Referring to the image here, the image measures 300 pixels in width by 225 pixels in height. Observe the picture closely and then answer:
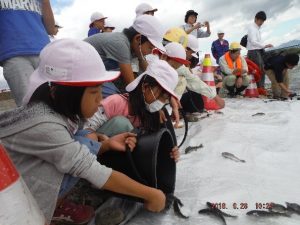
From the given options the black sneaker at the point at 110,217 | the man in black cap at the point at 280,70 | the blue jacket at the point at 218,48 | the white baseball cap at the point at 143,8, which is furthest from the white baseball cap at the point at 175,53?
the blue jacket at the point at 218,48

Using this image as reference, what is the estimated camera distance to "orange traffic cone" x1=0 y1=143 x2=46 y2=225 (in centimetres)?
99

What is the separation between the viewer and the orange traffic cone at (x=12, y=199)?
0.99 metres

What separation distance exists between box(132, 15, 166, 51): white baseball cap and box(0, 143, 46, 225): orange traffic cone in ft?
5.99

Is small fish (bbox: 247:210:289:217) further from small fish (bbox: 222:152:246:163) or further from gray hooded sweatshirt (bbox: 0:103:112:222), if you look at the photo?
small fish (bbox: 222:152:246:163)

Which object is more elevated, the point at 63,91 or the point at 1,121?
the point at 63,91

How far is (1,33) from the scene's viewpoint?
7.60ft

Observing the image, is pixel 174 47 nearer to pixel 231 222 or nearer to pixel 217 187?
pixel 217 187

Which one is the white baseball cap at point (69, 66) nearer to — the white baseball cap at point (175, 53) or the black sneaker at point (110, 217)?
the black sneaker at point (110, 217)

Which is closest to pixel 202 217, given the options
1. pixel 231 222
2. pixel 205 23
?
pixel 231 222

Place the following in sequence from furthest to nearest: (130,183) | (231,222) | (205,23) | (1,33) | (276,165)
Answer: (205,23), (276,165), (1,33), (231,222), (130,183)

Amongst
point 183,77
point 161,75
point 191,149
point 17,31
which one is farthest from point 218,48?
point 17,31

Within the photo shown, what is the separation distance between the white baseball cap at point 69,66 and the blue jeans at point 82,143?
0.32 meters

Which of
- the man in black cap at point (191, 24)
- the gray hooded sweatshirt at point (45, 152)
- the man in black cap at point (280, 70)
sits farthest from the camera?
the man in black cap at point (280, 70)

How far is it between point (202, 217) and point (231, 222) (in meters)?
0.14
